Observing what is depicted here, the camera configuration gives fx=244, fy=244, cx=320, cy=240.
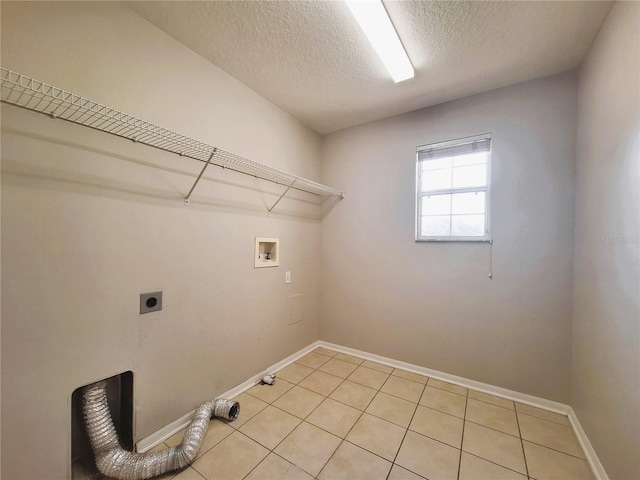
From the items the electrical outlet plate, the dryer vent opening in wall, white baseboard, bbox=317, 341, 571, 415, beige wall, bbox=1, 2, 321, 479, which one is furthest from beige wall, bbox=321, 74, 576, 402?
the dryer vent opening in wall

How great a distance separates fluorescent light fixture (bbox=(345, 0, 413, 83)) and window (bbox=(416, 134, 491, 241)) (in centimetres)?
84

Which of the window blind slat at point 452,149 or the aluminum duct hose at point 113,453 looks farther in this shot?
the window blind slat at point 452,149

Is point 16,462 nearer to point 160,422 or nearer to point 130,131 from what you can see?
point 160,422

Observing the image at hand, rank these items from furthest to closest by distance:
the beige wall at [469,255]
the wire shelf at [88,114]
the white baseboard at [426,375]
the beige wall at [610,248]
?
the beige wall at [469,255] < the white baseboard at [426,375] < the beige wall at [610,248] < the wire shelf at [88,114]

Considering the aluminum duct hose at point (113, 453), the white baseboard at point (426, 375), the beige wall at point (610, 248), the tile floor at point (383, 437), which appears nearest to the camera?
the beige wall at point (610, 248)

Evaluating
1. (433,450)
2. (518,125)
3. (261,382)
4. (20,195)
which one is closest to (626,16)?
(518,125)

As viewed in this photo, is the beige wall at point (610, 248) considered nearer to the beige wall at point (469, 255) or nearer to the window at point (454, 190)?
the beige wall at point (469, 255)

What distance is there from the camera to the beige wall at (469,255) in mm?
1895

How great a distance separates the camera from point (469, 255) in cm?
221

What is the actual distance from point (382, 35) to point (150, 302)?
2.19m

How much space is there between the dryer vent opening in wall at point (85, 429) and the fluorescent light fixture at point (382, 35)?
2.47 meters

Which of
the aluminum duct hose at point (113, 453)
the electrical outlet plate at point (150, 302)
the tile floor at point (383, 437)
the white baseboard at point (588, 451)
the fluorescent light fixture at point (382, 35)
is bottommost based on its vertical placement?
the tile floor at point (383, 437)

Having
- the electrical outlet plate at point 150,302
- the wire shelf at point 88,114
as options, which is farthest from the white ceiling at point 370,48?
the electrical outlet plate at point 150,302

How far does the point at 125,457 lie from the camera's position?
4.19 ft
